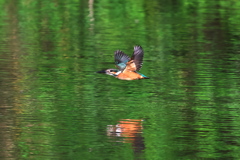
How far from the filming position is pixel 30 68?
15.4 meters

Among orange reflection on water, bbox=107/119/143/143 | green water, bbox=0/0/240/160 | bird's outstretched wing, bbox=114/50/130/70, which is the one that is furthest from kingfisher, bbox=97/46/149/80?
orange reflection on water, bbox=107/119/143/143

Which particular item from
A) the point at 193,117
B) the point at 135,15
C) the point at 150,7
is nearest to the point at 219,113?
the point at 193,117

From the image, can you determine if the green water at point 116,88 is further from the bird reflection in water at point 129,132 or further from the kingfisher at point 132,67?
the kingfisher at point 132,67

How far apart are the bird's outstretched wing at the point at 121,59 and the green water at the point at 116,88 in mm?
680

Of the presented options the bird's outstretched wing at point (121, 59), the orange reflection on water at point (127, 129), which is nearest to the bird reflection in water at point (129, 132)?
the orange reflection on water at point (127, 129)

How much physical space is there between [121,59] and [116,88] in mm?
1861

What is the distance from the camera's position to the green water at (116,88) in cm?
966

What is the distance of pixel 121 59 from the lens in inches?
461

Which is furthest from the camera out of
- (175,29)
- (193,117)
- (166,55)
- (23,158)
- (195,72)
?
(175,29)

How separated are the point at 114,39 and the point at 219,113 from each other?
7986 millimetres

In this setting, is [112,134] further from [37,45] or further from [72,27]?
[72,27]

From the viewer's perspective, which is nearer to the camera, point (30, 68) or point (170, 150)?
point (170, 150)

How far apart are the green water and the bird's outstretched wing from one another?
2.23 feet

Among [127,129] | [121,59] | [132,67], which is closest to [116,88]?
[121,59]
